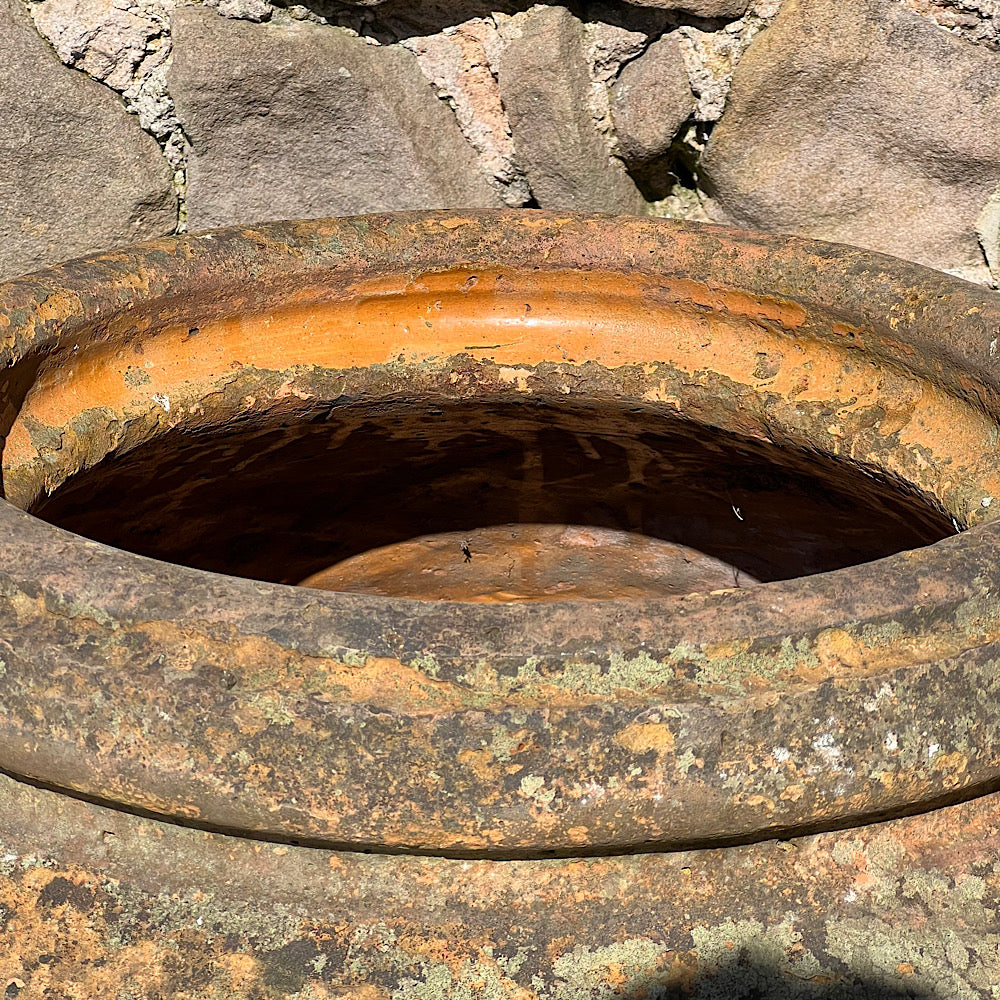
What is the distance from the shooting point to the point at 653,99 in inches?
63.2

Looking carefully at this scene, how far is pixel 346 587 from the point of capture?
5.72ft

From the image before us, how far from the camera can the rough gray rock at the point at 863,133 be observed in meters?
1.51

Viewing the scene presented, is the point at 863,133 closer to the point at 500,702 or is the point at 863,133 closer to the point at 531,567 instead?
the point at 531,567

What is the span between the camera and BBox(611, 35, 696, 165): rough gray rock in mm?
1586

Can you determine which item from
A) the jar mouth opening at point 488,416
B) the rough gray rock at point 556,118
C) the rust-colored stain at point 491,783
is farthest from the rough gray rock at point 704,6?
the rust-colored stain at point 491,783

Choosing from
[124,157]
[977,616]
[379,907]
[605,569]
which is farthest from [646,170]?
[379,907]

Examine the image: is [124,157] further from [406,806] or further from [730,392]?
[406,806]

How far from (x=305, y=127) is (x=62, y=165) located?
1.02 ft

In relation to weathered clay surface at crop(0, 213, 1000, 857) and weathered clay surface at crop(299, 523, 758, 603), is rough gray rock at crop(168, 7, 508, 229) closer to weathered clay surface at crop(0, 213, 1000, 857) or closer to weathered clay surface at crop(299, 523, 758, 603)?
weathered clay surface at crop(299, 523, 758, 603)

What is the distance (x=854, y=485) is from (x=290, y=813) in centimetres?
83

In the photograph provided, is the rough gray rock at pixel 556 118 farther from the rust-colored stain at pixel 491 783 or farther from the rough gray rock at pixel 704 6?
the rust-colored stain at pixel 491 783

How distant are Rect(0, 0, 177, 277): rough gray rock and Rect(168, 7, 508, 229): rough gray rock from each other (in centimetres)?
7

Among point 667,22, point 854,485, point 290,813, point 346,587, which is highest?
point 667,22

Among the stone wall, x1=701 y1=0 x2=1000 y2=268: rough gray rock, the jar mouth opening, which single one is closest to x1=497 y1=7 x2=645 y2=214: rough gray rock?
the stone wall
